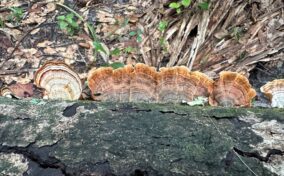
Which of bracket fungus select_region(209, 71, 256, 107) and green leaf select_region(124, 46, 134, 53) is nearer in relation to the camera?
bracket fungus select_region(209, 71, 256, 107)

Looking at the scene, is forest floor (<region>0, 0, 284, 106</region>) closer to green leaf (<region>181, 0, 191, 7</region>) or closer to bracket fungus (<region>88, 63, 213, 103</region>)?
green leaf (<region>181, 0, 191, 7</region>)

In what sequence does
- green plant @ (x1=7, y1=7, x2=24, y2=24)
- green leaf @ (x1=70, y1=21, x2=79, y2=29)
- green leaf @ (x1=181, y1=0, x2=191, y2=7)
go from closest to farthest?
green leaf @ (x1=181, y1=0, x2=191, y2=7) < green leaf @ (x1=70, y1=21, x2=79, y2=29) < green plant @ (x1=7, y1=7, x2=24, y2=24)

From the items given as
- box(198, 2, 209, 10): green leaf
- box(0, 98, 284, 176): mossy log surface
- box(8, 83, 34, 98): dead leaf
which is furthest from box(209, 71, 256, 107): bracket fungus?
box(198, 2, 209, 10): green leaf

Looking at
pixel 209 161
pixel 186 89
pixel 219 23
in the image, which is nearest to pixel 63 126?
pixel 209 161

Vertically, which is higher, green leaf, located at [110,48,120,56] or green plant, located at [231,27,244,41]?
green plant, located at [231,27,244,41]

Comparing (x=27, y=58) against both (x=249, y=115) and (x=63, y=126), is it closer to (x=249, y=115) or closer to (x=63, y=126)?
(x=63, y=126)

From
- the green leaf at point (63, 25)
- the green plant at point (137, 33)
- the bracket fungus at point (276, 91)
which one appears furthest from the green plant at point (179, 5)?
the bracket fungus at point (276, 91)

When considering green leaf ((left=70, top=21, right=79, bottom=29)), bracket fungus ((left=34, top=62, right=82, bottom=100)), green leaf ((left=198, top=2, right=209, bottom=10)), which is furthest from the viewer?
green leaf ((left=70, top=21, right=79, bottom=29))

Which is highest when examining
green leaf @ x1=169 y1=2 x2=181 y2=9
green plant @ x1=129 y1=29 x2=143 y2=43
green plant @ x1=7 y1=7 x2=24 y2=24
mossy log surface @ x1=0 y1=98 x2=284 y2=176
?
green leaf @ x1=169 y1=2 x2=181 y2=9
